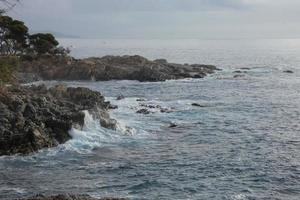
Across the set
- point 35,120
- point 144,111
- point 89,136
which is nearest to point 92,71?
point 144,111

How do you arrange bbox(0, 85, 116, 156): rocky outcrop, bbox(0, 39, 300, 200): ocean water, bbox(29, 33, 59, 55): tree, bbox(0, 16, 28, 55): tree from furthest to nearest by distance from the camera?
bbox(29, 33, 59, 55): tree, bbox(0, 16, 28, 55): tree, bbox(0, 85, 116, 156): rocky outcrop, bbox(0, 39, 300, 200): ocean water

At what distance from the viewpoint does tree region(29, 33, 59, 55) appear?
81.8m

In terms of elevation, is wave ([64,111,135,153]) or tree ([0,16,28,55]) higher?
tree ([0,16,28,55])

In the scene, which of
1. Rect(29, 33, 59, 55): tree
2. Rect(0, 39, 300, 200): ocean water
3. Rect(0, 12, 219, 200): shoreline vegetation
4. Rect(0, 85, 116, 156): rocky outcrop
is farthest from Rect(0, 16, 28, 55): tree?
Rect(0, 85, 116, 156): rocky outcrop

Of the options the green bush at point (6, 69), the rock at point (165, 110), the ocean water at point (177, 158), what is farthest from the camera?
the rock at point (165, 110)

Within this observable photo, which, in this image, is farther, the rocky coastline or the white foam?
the white foam

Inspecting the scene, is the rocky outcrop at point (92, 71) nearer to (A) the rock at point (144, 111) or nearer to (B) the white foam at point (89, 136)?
(A) the rock at point (144, 111)

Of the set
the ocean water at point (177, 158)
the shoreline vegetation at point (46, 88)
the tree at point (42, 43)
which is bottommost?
the ocean water at point (177, 158)

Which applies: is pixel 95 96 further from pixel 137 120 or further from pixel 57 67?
pixel 57 67

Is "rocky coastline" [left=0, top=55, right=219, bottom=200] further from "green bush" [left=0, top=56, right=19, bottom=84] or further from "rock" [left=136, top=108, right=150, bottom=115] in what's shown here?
"green bush" [left=0, top=56, right=19, bottom=84]

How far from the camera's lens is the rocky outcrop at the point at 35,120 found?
3166 centimetres

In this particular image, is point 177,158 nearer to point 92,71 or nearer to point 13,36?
point 13,36

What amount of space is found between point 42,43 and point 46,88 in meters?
35.9

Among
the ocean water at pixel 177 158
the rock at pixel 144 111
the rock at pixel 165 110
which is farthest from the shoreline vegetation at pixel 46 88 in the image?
the rock at pixel 165 110
